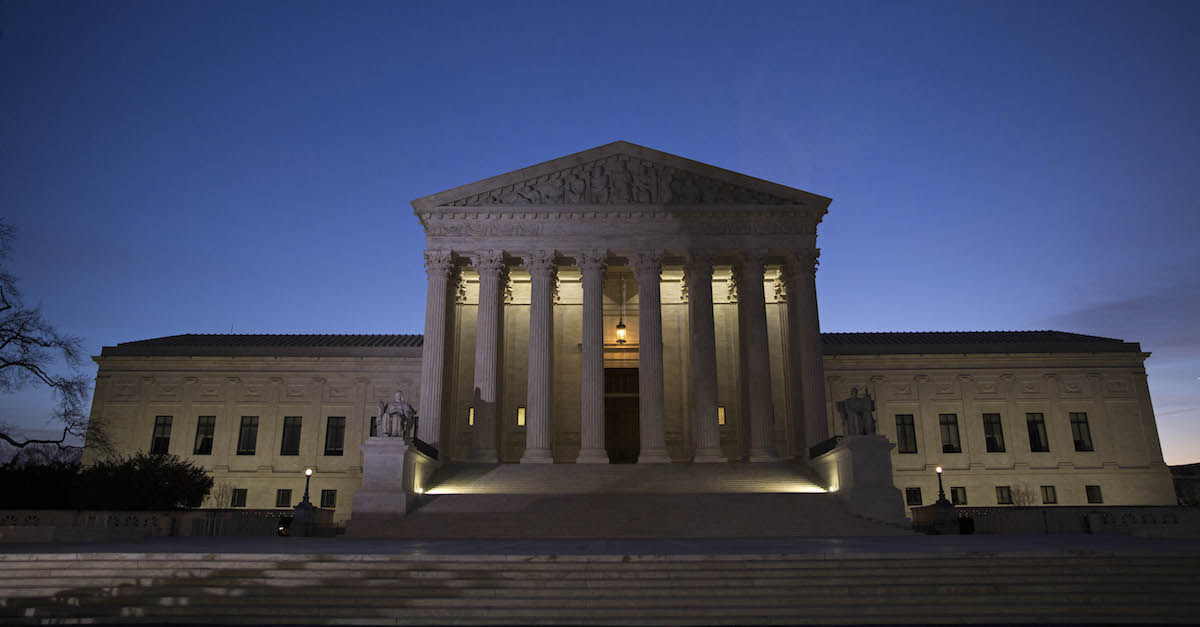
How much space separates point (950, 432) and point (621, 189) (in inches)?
878

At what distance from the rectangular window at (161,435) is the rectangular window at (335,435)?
8468 mm

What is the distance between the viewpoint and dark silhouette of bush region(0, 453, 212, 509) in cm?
2328

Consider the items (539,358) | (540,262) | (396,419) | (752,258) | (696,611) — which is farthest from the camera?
(752,258)

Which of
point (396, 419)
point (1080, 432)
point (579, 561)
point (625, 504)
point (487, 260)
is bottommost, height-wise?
point (579, 561)

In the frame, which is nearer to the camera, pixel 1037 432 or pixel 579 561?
pixel 579 561

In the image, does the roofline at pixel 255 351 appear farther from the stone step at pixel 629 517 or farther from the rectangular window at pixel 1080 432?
the rectangular window at pixel 1080 432

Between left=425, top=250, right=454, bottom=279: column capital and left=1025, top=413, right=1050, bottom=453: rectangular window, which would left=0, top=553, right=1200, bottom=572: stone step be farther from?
left=1025, top=413, right=1050, bottom=453: rectangular window

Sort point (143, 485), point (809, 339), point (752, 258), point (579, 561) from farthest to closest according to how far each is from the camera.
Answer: point (752, 258)
point (809, 339)
point (143, 485)
point (579, 561)

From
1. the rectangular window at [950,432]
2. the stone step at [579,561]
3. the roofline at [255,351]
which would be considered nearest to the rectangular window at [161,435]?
the roofline at [255,351]

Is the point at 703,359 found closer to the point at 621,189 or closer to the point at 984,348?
the point at 621,189

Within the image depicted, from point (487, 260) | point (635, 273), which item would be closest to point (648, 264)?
point (635, 273)

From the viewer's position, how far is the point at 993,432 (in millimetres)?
41375

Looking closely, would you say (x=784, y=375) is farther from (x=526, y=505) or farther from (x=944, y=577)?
(x=944, y=577)

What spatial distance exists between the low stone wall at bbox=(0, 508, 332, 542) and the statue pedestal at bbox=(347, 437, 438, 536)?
192 cm
